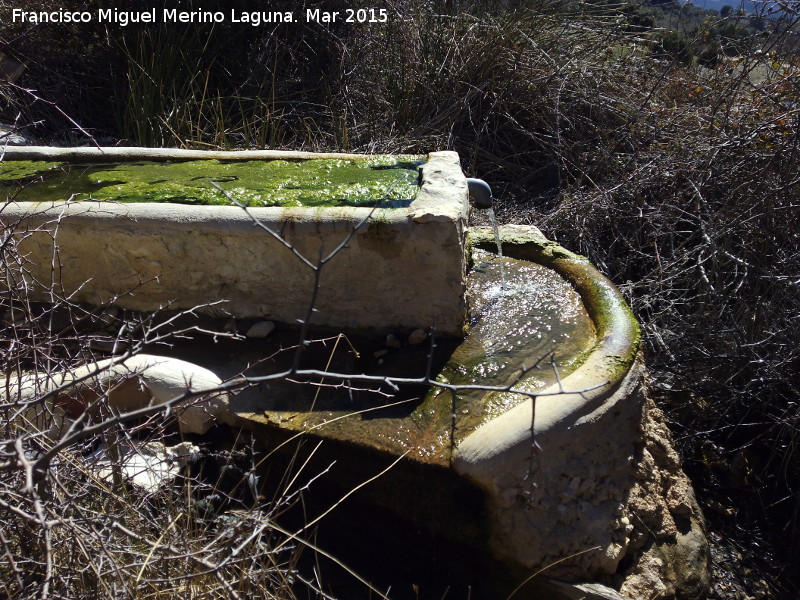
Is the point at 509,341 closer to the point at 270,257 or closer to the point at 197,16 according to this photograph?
the point at 270,257

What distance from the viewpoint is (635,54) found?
6105 millimetres

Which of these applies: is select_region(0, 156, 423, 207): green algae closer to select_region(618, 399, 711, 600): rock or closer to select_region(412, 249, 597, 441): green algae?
select_region(412, 249, 597, 441): green algae

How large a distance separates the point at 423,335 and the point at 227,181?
1.18 meters

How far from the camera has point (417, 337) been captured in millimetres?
2979

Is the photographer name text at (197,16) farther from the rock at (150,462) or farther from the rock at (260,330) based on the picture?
the rock at (150,462)

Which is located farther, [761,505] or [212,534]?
[761,505]

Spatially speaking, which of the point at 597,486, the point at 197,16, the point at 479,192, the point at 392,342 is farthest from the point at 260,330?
→ the point at 197,16

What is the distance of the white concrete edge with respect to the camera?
239 centimetres

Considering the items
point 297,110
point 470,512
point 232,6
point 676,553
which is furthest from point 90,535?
point 232,6

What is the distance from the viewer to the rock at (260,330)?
305 centimetres

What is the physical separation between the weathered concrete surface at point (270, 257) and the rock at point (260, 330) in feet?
0.17

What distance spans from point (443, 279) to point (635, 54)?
419 centimetres

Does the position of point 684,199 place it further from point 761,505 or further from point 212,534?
point 212,534

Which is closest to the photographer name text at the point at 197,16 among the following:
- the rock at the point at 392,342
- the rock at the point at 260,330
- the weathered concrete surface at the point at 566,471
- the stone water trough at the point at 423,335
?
the stone water trough at the point at 423,335
